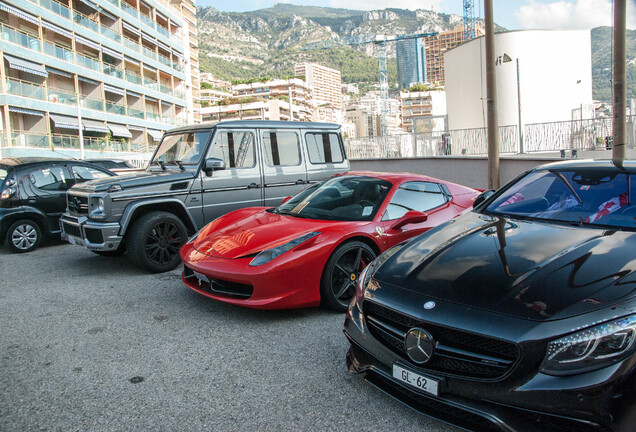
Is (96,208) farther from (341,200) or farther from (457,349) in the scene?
(457,349)

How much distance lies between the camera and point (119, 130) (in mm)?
42344

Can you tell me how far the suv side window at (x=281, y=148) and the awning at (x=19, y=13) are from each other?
107 feet

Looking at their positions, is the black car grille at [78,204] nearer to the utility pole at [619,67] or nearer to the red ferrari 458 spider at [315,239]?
the red ferrari 458 spider at [315,239]

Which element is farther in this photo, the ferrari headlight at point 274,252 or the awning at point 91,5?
the awning at point 91,5

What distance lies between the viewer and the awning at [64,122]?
34.8 meters

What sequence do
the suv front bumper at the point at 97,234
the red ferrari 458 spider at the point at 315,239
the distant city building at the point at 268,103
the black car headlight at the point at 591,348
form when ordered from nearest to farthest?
the black car headlight at the point at 591,348, the red ferrari 458 spider at the point at 315,239, the suv front bumper at the point at 97,234, the distant city building at the point at 268,103

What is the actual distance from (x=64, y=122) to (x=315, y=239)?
37.5 metres

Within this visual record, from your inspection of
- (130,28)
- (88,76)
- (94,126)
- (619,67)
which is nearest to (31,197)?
(619,67)

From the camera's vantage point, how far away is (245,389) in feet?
9.95

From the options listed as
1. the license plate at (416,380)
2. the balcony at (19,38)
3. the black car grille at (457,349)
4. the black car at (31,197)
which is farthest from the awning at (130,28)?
the license plate at (416,380)

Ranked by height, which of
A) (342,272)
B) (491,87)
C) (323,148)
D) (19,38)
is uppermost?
(19,38)

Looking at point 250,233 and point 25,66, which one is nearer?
point 250,233

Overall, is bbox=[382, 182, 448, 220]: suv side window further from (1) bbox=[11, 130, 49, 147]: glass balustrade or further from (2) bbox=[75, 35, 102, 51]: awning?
(2) bbox=[75, 35, 102, 51]: awning

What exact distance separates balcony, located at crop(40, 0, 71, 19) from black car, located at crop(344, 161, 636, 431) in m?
40.7
